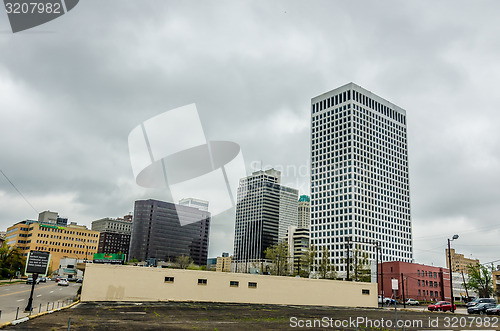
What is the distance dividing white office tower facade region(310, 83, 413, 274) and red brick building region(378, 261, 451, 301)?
4882 cm

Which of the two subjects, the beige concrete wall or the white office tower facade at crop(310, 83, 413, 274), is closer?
the beige concrete wall

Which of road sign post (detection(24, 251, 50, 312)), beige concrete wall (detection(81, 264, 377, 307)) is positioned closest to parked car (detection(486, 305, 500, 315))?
beige concrete wall (detection(81, 264, 377, 307))

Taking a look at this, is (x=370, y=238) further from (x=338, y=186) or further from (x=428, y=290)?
(x=428, y=290)

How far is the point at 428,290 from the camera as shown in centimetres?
8831

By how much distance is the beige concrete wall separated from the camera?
35.4 metres

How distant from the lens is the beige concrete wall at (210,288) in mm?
35438

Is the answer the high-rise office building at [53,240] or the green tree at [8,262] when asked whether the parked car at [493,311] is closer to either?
the green tree at [8,262]

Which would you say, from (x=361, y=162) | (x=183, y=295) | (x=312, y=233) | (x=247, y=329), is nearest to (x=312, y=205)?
(x=312, y=233)

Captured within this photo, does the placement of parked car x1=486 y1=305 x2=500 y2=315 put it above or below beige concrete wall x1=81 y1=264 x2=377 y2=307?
below

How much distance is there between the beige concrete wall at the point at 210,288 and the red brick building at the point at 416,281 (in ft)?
126

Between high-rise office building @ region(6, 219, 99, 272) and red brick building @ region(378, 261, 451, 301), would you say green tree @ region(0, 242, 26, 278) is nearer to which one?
high-rise office building @ region(6, 219, 99, 272)

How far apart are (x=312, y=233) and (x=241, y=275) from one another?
11686cm

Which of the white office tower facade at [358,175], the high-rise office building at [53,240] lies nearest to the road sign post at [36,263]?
the white office tower facade at [358,175]

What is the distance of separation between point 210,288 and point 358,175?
12100cm
